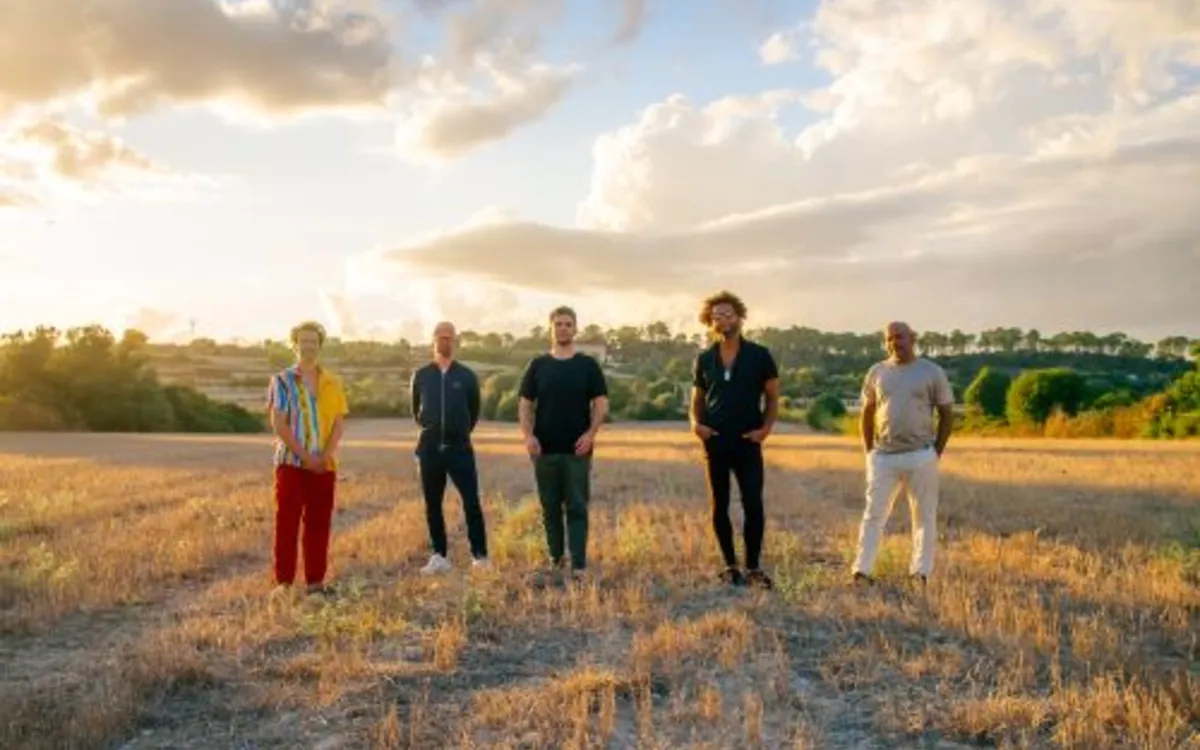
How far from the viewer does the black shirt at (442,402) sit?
10.1 metres

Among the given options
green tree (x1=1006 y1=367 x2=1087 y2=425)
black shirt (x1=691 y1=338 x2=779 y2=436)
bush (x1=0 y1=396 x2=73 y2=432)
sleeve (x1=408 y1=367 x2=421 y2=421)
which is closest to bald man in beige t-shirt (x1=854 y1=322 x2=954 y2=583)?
black shirt (x1=691 y1=338 x2=779 y2=436)

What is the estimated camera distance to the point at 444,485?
33.3 feet

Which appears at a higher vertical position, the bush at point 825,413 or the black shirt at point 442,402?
the black shirt at point 442,402

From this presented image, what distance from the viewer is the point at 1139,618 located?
7.62 meters

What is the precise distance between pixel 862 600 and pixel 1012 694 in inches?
93.0

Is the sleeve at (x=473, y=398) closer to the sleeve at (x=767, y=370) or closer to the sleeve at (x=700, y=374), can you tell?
the sleeve at (x=700, y=374)

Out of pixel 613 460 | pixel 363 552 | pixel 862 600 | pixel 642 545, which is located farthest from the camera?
pixel 613 460

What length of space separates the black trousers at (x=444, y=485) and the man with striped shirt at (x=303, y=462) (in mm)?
1126

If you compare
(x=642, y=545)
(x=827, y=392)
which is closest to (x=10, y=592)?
(x=642, y=545)

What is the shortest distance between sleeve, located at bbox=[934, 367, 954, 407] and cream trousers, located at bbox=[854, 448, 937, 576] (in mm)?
445

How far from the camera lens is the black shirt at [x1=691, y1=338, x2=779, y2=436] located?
8.94m

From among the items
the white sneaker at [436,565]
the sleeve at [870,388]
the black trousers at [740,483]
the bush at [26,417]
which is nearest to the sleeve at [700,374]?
the black trousers at [740,483]

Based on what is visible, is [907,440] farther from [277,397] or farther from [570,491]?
[277,397]

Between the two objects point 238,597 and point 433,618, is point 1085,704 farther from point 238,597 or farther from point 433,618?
point 238,597
